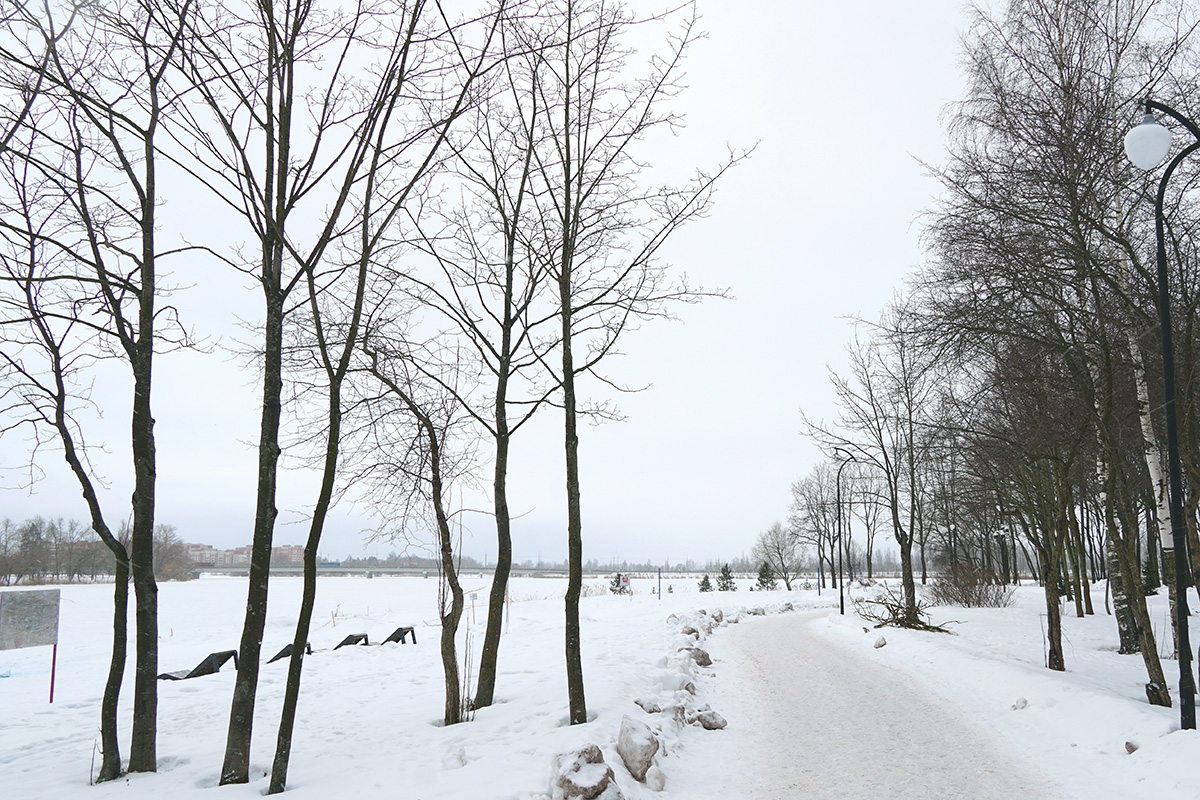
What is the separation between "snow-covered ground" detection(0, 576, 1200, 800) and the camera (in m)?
5.79

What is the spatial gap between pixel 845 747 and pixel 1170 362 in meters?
5.35

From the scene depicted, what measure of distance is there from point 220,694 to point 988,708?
12507 millimetres

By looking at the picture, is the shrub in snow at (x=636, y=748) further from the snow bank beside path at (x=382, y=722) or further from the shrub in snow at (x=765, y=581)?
the shrub in snow at (x=765, y=581)

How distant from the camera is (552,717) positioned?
7.43m

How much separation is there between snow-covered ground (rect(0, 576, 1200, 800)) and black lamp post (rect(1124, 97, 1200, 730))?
522 millimetres

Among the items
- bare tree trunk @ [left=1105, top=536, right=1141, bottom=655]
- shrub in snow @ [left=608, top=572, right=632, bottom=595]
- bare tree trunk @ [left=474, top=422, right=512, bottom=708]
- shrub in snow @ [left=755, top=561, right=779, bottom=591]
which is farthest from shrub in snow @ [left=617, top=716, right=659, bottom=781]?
shrub in snow @ [left=755, top=561, right=779, bottom=591]

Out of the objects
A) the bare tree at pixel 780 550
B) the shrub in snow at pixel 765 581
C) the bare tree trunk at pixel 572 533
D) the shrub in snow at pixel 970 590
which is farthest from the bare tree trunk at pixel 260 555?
the bare tree at pixel 780 550

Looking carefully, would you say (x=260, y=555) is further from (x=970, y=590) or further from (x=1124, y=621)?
(x=970, y=590)

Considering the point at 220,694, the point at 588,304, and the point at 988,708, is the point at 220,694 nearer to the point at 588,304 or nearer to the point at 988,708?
the point at 588,304

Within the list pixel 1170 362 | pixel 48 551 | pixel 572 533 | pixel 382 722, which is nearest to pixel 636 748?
pixel 572 533

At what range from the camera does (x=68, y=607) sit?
117 ft

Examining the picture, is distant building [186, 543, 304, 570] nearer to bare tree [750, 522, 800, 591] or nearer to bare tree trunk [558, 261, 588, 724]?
bare tree [750, 522, 800, 591]

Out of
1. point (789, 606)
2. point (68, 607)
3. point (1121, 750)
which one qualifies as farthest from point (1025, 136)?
point (68, 607)

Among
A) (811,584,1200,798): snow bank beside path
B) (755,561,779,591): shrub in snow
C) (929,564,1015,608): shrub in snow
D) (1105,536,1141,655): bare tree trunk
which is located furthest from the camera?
(755,561,779,591): shrub in snow
